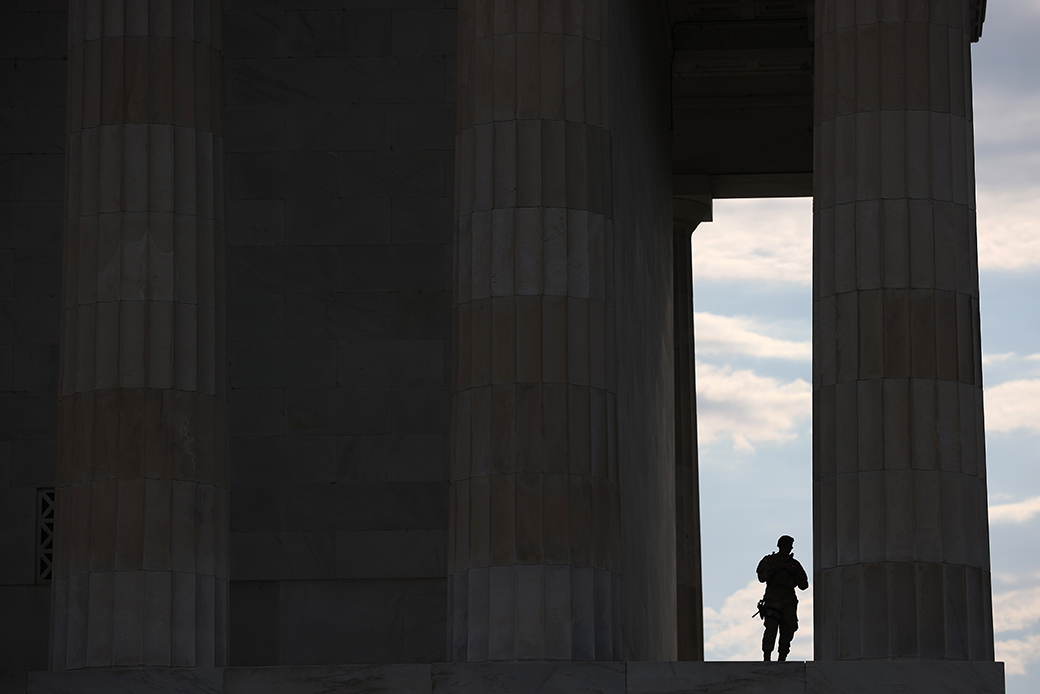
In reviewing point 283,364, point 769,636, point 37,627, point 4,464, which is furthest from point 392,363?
point 769,636

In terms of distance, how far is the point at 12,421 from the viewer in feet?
196

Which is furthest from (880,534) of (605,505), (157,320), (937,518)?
(157,320)

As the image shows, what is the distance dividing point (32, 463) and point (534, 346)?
20.7m

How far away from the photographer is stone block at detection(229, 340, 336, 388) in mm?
59281

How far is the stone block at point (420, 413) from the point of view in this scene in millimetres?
58844

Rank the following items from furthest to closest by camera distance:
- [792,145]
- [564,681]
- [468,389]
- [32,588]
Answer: [792,145]
[32,588]
[468,389]
[564,681]

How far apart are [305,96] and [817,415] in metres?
22.1

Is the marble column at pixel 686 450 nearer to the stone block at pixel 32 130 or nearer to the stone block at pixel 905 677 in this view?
the stone block at pixel 32 130

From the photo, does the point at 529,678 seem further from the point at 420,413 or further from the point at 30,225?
the point at 30,225

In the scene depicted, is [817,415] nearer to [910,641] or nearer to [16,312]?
[910,641]

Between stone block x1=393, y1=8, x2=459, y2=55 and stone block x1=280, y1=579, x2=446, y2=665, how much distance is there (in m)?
17.6

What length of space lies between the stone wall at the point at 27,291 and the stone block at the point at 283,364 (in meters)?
6.19

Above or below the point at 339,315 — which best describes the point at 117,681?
below

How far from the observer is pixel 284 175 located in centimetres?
6062
